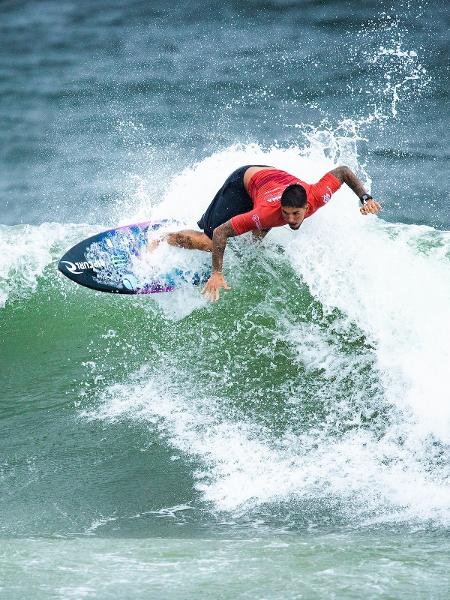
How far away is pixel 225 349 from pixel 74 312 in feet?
6.03

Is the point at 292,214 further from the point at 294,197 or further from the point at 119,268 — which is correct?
the point at 119,268

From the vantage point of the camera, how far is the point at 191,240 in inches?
309

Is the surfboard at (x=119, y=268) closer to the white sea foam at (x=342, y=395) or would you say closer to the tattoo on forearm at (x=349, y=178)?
the white sea foam at (x=342, y=395)

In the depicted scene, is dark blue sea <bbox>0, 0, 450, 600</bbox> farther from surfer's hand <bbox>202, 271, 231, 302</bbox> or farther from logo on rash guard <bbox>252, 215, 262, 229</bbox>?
logo on rash guard <bbox>252, 215, 262, 229</bbox>

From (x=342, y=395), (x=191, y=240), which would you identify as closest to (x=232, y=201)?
(x=191, y=240)

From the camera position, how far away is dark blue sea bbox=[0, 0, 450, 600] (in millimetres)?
5074

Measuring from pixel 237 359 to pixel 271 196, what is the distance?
165cm

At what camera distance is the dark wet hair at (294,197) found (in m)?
6.53

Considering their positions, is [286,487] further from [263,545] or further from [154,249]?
[154,249]

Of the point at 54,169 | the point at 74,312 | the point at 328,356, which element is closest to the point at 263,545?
the point at 328,356

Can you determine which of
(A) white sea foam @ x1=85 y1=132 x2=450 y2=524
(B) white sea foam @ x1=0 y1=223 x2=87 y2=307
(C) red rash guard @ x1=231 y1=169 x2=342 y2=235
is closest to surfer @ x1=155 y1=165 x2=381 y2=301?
(C) red rash guard @ x1=231 y1=169 x2=342 y2=235

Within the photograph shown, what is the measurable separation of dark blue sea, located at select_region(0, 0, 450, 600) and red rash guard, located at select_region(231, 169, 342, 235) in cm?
92

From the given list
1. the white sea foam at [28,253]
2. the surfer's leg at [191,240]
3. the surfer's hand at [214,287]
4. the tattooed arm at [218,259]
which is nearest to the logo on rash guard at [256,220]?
the tattooed arm at [218,259]

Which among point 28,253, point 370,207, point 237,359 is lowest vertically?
point 237,359
